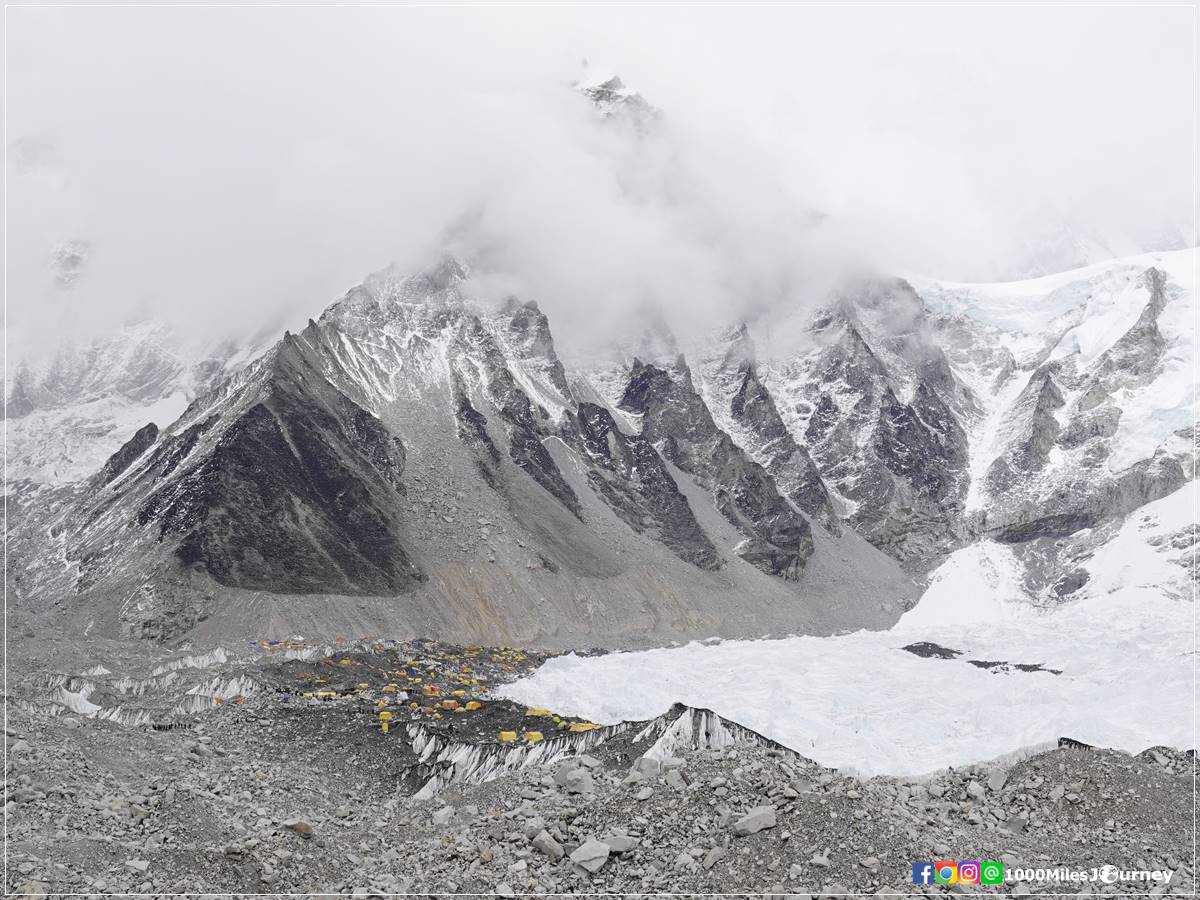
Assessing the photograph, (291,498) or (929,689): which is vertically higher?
(291,498)

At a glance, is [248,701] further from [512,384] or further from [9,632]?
[512,384]

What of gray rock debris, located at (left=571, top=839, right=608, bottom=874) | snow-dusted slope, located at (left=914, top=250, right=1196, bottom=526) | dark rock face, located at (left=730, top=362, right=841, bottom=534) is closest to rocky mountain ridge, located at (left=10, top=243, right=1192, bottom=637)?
dark rock face, located at (left=730, top=362, right=841, bottom=534)

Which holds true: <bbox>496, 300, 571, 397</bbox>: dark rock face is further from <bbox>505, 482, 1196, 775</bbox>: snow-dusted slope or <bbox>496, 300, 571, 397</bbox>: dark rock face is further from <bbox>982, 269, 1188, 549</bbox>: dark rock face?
<bbox>982, 269, 1188, 549</bbox>: dark rock face

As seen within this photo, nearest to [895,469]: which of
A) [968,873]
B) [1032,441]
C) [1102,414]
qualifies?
[1032,441]

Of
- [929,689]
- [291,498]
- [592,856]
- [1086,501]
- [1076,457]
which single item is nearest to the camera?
[592,856]

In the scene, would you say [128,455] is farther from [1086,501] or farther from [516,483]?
[1086,501]
